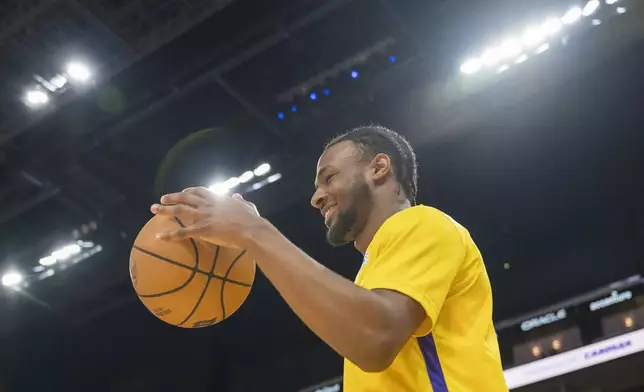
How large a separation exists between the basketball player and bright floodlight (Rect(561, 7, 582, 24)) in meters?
3.30

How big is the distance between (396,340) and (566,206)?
16.9 ft

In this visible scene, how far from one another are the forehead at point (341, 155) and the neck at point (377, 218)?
14 cm

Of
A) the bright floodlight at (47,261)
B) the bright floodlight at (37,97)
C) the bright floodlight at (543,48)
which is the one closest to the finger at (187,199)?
the bright floodlight at (543,48)

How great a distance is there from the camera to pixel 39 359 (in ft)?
24.3

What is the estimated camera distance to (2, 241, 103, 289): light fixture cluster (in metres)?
6.09

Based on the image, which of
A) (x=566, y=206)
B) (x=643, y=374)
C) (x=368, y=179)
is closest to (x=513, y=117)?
(x=566, y=206)

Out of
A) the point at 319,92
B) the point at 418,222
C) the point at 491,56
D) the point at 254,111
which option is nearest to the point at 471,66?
the point at 491,56

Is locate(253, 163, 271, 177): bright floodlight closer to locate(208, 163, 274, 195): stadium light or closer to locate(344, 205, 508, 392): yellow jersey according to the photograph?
locate(208, 163, 274, 195): stadium light

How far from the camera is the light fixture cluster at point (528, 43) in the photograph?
4.33 meters

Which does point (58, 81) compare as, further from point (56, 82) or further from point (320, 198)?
point (320, 198)

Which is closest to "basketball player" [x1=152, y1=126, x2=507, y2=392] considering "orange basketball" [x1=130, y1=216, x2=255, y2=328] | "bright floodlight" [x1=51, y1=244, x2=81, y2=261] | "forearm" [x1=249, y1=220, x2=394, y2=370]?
"forearm" [x1=249, y1=220, x2=394, y2=370]

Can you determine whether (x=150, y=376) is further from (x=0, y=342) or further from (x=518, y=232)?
(x=518, y=232)

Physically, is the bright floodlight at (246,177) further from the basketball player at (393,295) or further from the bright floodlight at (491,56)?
the basketball player at (393,295)

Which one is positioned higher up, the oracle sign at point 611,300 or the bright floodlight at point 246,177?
the bright floodlight at point 246,177
